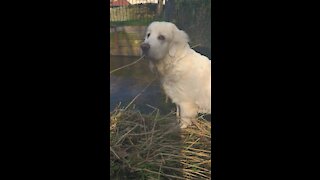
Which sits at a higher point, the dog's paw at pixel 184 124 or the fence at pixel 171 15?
the fence at pixel 171 15

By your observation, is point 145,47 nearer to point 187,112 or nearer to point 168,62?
point 168,62

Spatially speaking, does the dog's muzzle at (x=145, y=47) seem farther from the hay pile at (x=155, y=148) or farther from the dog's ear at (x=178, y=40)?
the hay pile at (x=155, y=148)

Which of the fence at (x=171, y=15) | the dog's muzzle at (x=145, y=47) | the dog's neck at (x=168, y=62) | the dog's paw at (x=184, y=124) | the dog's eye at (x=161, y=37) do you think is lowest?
the dog's paw at (x=184, y=124)

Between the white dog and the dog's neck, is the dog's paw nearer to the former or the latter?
the white dog

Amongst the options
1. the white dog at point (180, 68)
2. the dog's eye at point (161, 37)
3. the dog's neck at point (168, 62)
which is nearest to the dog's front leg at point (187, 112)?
the white dog at point (180, 68)

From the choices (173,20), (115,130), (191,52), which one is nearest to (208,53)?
(191,52)

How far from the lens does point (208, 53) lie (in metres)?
1.72

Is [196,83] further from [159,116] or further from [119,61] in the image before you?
[119,61]

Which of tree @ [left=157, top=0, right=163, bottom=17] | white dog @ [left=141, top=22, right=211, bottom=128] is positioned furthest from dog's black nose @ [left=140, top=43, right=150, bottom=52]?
tree @ [left=157, top=0, right=163, bottom=17]

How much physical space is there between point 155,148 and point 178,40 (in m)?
0.39

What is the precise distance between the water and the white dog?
35 mm

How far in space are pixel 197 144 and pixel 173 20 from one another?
442 mm

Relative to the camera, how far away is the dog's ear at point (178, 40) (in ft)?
5.63
